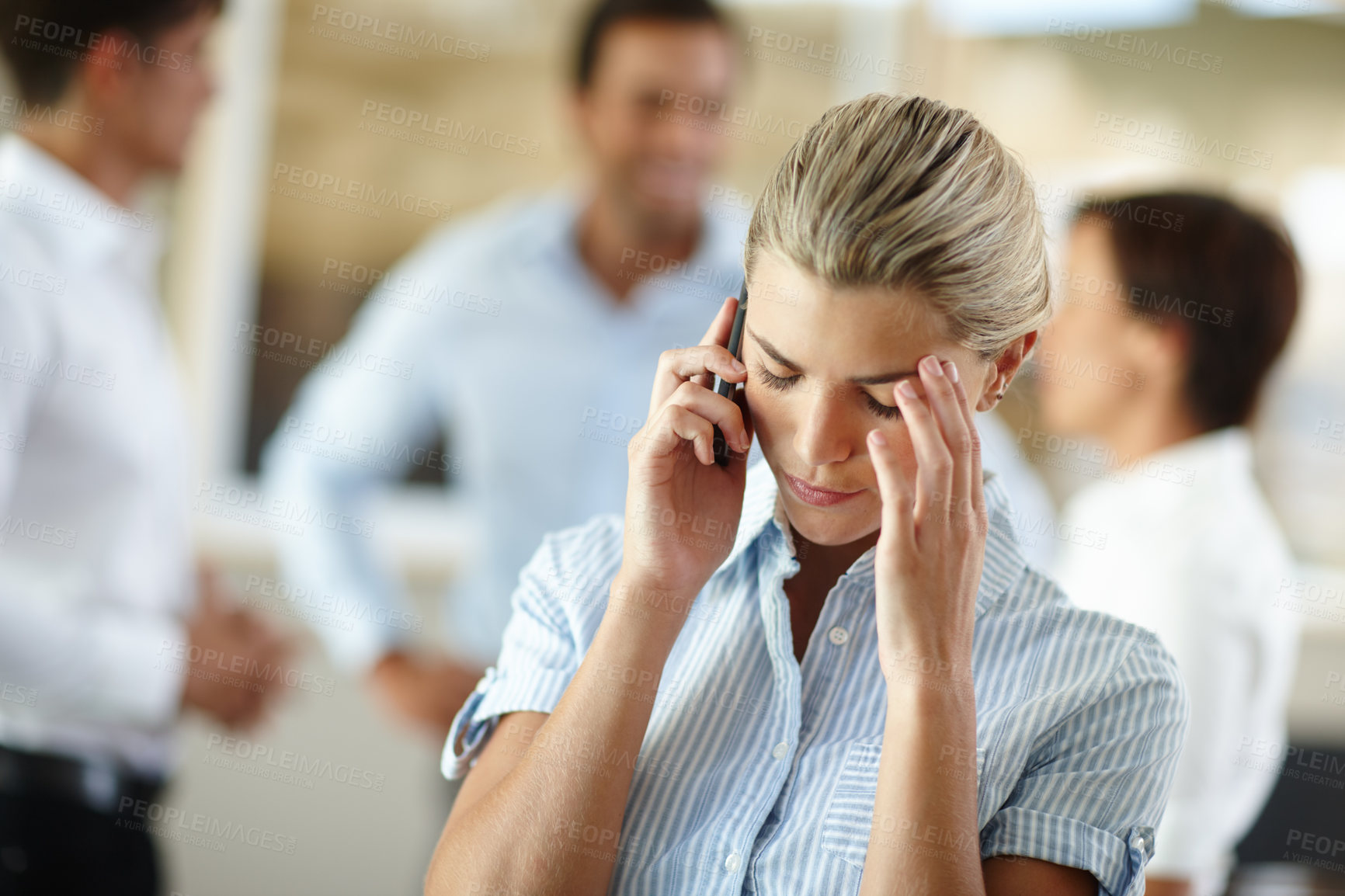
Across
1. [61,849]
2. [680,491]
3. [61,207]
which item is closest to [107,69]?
[61,207]

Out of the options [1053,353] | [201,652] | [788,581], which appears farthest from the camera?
[201,652]

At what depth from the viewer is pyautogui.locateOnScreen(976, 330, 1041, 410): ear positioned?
1212mm

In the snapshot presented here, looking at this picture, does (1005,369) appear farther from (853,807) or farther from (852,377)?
(853,807)

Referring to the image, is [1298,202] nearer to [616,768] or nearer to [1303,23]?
[1303,23]

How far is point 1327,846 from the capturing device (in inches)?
134

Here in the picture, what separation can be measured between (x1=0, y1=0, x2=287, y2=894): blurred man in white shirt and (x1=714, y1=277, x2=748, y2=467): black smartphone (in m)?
1.26

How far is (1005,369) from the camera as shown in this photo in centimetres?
123

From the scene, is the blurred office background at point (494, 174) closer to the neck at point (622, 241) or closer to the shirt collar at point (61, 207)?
the neck at point (622, 241)

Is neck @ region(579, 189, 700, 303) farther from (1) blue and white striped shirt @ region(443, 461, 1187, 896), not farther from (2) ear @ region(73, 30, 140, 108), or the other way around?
(1) blue and white striped shirt @ region(443, 461, 1187, 896)

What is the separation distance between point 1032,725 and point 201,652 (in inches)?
74.3

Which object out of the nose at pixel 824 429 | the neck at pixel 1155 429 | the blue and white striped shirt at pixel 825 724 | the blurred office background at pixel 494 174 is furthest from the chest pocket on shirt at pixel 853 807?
the blurred office background at pixel 494 174

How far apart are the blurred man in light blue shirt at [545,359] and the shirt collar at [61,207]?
0.71 metres

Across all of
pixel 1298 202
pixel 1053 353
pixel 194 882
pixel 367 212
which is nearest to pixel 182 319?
pixel 367 212

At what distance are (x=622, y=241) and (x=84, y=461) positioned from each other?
4.20ft
